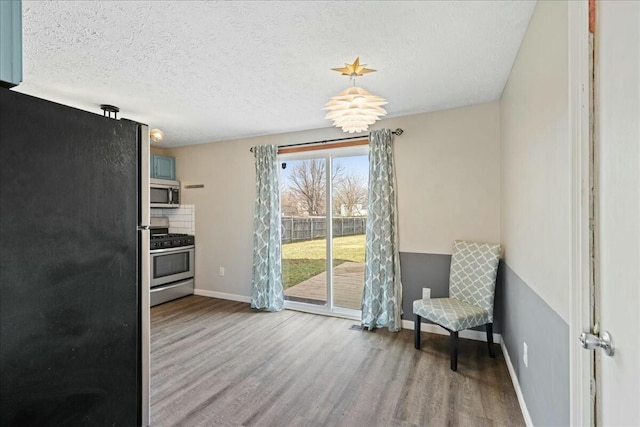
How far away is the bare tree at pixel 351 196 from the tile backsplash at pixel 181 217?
237cm

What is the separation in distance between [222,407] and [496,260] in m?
2.44

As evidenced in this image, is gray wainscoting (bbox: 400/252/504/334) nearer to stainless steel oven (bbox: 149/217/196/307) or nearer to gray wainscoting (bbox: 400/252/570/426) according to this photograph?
gray wainscoting (bbox: 400/252/570/426)

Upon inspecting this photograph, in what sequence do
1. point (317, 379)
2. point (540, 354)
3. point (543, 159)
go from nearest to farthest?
point (543, 159) → point (540, 354) → point (317, 379)

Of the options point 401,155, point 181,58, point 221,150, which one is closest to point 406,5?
point 181,58

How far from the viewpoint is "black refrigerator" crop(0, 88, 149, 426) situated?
79 centimetres

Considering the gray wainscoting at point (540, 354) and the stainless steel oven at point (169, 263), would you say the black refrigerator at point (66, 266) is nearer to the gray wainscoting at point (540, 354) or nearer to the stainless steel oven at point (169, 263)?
the gray wainscoting at point (540, 354)

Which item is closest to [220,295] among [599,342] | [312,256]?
[312,256]

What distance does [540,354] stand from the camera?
63.8 inches

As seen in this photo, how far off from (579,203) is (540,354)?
969 mm

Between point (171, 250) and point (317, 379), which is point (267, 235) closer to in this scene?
point (171, 250)

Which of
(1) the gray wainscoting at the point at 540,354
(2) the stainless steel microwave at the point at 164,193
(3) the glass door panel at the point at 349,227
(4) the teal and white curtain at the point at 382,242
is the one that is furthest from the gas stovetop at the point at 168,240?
(1) the gray wainscoting at the point at 540,354
